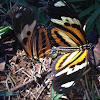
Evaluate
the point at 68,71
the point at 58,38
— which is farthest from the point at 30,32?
the point at 68,71

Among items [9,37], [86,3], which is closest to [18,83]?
[9,37]

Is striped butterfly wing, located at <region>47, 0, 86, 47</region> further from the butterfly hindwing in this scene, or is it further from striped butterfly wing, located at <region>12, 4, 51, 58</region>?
the butterfly hindwing

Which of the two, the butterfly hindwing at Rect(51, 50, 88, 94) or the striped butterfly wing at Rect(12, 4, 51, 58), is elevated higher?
the striped butterfly wing at Rect(12, 4, 51, 58)

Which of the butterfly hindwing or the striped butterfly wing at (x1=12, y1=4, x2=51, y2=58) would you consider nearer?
the butterfly hindwing

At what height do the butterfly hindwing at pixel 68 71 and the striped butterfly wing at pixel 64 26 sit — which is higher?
the striped butterfly wing at pixel 64 26

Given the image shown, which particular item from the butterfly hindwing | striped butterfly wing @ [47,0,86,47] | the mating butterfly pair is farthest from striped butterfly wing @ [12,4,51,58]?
the butterfly hindwing

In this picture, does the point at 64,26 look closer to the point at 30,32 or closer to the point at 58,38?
the point at 58,38

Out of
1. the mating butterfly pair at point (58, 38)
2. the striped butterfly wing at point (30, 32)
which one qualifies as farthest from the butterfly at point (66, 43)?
the striped butterfly wing at point (30, 32)

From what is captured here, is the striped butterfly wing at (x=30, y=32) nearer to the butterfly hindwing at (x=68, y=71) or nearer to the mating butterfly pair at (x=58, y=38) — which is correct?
the mating butterfly pair at (x=58, y=38)

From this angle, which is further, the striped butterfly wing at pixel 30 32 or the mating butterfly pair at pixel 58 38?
the striped butterfly wing at pixel 30 32
